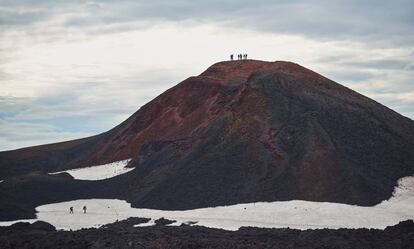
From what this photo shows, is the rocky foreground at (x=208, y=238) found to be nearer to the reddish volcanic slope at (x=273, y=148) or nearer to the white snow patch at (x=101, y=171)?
the reddish volcanic slope at (x=273, y=148)

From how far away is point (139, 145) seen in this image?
88625 millimetres

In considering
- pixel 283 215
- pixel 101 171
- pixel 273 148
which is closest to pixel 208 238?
pixel 283 215

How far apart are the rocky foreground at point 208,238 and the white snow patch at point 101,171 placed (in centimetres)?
3655

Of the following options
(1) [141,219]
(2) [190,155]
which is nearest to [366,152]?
(2) [190,155]

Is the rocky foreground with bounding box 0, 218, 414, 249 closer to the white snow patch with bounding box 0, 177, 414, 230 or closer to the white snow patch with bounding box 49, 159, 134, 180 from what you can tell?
the white snow patch with bounding box 0, 177, 414, 230

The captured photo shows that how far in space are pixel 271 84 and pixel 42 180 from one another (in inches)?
1263

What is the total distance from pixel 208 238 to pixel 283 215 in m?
14.3

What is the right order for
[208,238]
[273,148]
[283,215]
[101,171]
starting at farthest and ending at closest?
[101,171], [273,148], [283,215], [208,238]

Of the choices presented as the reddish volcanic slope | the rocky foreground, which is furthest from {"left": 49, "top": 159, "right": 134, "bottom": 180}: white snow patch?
the rocky foreground

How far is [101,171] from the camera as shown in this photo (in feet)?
272

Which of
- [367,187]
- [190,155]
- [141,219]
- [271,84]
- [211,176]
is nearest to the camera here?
[141,219]

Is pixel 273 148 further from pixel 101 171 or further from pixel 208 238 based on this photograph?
pixel 101 171

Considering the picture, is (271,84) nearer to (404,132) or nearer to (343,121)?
(343,121)

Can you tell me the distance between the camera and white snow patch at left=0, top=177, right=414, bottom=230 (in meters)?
47.0
